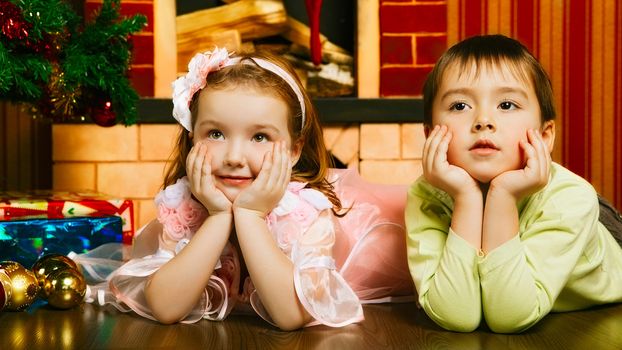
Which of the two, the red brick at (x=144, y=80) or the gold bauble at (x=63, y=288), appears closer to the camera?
the gold bauble at (x=63, y=288)

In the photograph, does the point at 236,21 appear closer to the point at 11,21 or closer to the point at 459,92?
the point at 11,21

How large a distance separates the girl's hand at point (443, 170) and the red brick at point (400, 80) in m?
1.21

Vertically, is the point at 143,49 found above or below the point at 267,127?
above

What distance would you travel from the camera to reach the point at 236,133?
1198 mm

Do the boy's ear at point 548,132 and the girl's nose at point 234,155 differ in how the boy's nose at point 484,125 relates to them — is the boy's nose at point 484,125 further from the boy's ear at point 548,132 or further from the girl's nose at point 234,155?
the girl's nose at point 234,155

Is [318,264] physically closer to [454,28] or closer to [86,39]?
[86,39]

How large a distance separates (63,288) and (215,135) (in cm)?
40

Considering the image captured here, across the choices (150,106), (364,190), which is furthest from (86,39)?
(364,190)

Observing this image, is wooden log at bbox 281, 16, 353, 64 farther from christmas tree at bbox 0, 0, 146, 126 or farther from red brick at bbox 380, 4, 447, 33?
christmas tree at bbox 0, 0, 146, 126

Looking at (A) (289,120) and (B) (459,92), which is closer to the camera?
(B) (459,92)

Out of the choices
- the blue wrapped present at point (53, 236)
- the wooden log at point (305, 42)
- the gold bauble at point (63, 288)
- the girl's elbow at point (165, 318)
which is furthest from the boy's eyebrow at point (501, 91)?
the wooden log at point (305, 42)

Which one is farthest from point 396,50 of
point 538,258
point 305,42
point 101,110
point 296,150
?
point 538,258

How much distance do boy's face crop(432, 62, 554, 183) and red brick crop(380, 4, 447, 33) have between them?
1197 mm

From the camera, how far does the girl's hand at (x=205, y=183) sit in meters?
1.17
